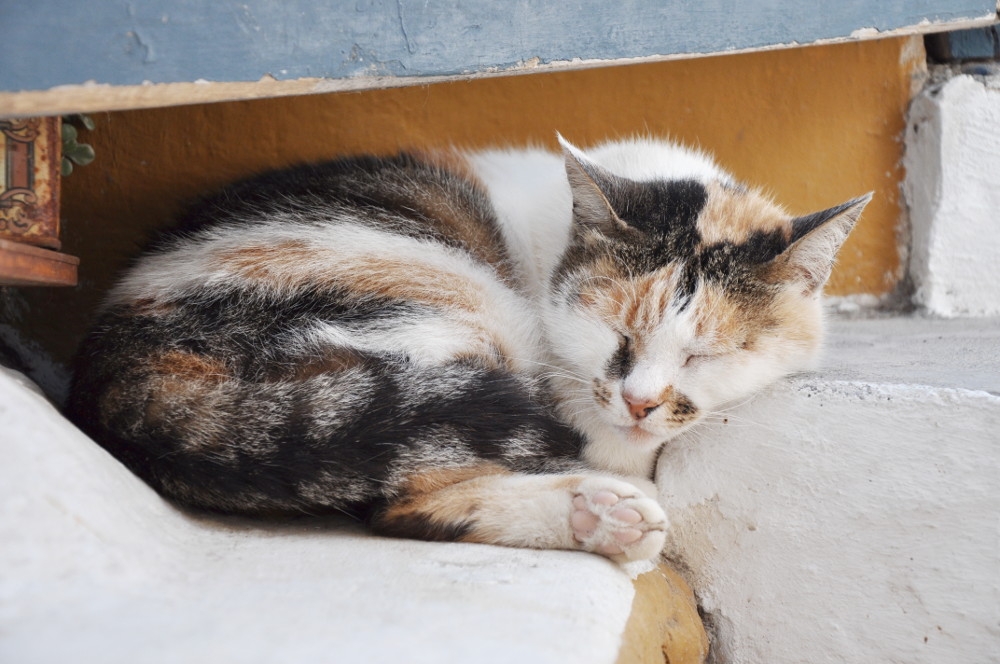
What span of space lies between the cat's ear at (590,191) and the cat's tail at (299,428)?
18.9 inches

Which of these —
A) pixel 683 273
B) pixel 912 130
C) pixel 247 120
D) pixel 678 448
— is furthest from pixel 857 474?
pixel 247 120

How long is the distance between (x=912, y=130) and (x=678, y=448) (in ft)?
5.60

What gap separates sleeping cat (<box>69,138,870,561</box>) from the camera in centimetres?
166

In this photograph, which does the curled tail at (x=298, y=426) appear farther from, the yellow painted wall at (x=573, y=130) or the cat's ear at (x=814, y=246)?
the yellow painted wall at (x=573, y=130)

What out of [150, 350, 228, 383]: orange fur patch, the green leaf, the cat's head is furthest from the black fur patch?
the green leaf

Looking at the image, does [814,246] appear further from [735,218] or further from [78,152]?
[78,152]

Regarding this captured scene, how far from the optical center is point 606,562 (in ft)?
5.37

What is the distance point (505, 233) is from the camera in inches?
91.4

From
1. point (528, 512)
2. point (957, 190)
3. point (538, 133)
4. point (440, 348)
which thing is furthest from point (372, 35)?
point (957, 190)

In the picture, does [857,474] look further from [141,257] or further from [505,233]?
[141,257]

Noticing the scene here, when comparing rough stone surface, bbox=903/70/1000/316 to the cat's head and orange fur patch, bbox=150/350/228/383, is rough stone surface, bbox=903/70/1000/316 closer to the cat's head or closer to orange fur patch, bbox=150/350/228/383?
the cat's head

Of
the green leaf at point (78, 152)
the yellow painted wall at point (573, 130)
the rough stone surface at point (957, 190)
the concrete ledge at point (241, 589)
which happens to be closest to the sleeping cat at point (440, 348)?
the concrete ledge at point (241, 589)

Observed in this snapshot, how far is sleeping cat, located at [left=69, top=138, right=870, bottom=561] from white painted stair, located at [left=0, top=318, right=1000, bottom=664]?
0.11 meters

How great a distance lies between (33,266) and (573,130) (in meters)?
1.89
